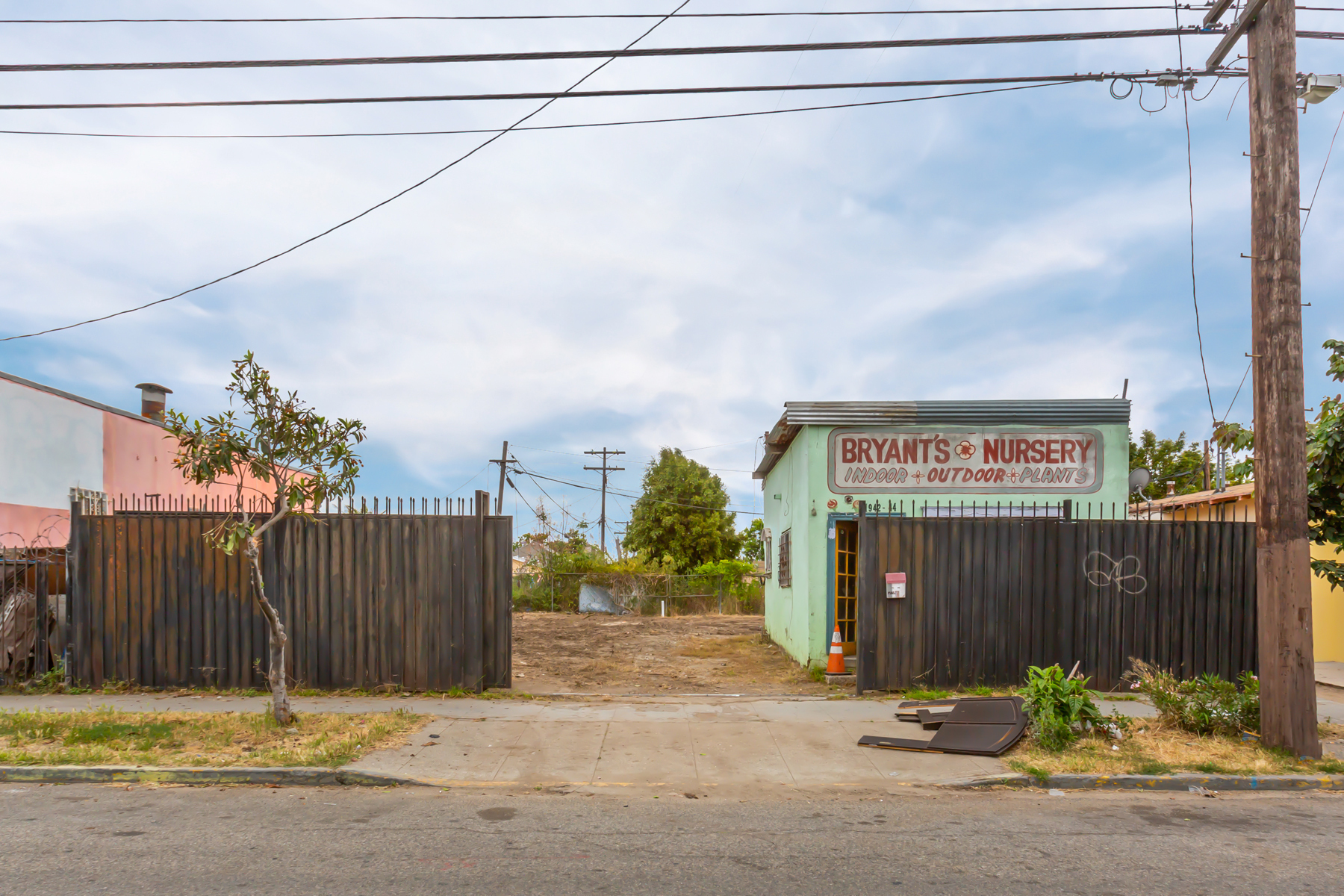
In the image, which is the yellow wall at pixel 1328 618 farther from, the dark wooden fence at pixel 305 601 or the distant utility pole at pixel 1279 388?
the dark wooden fence at pixel 305 601

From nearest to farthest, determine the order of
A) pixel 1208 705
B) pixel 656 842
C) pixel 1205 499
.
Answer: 1. pixel 656 842
2. pixel 1208 705
3. pixel 1205 499

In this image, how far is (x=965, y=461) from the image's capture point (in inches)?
503

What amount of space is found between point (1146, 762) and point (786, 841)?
3887mm

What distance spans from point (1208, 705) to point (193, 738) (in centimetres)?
1014

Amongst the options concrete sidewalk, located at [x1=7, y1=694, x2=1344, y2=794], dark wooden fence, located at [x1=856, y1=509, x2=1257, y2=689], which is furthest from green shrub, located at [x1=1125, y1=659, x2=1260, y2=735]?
dark wooden fence, located at [x1=856, y1=509, x2=1257, y2=689]

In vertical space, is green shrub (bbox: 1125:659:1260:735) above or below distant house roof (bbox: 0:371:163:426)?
below

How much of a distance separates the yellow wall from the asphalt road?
37.7ft

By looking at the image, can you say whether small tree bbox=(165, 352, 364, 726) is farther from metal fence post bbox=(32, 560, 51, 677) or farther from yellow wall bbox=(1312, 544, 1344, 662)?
yellow wall bbox=(1312, 544, 1344, 662)

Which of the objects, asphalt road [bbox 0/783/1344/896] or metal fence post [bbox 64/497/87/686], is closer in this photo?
asphalt road [bbox 0/783/1344/896]

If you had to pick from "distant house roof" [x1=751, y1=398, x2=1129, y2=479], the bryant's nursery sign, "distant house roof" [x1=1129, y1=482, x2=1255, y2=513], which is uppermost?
"distant house roof" [x1=751, y1=398, x2=1129, y2=479]

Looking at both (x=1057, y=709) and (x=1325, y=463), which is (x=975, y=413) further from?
(x=1057, y=709)

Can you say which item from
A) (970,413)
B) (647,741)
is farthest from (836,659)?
(647,741)

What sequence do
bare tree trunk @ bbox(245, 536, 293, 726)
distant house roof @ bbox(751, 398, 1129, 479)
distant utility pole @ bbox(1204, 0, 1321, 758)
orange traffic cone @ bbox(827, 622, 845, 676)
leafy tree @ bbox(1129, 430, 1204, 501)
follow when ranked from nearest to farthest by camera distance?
distant utility pole @ bbox(1204, 0, 1321, 758) → bare tree trunk @ bbox(245, 536, 293, 726) → orange traffic cone @ bbox(827, 622, 845, 676) → distant house roof @ bbox(751, 398, 1129, 479) → leafy tree @ bbox(1129, 430, 1204, 501)

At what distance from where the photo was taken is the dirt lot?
11992 millimetres
